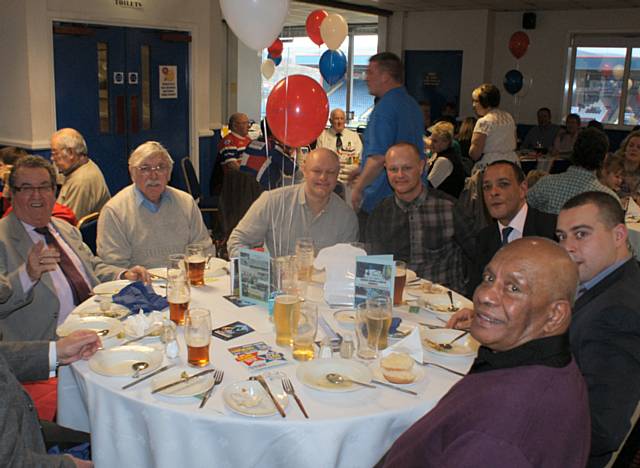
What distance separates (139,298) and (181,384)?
67cm

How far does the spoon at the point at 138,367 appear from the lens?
6.18ft

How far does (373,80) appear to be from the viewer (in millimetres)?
4316

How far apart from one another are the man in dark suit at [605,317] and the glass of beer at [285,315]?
2.86ft

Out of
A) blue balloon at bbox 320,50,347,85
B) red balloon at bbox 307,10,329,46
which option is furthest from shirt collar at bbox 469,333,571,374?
blue balloon at bbox 320,50,347,85

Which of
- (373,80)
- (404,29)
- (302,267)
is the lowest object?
(302,267)

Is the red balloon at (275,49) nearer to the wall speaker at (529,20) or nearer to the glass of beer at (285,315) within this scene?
the wall speaker at (529,20)

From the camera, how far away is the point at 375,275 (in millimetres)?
2311

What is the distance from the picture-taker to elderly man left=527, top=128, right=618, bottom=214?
4.26m

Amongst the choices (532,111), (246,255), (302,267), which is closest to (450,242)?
(302,267)

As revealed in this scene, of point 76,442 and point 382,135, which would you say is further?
point 382,135

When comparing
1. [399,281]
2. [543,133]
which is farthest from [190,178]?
[543,133]

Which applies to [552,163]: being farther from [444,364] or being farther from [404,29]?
[444,364]

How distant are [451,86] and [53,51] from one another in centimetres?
796

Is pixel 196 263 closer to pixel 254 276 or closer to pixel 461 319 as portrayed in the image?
pixel 254 276
